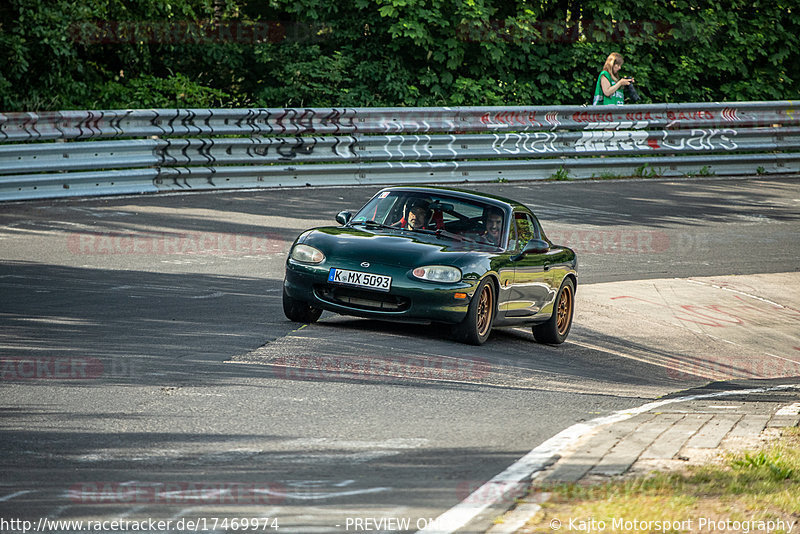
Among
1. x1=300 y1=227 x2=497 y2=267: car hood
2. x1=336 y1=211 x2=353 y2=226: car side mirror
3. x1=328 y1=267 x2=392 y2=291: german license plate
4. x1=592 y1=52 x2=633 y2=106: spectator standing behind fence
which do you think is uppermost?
x1=592 y1=52 x2=633 y2=106: spectator standing behind fence

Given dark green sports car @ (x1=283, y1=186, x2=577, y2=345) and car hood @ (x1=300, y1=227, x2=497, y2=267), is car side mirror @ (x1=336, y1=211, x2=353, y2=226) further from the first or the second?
car hood @ (x1=300, y1=227, x2=497, y2=267)

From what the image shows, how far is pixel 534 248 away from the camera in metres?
11.2

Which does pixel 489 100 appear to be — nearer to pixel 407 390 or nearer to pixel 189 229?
pixel 189 229

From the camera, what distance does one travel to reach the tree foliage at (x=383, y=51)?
20.8 m

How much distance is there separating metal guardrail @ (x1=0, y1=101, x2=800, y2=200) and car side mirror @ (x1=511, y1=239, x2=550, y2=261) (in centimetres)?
789

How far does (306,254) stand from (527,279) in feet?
6.91

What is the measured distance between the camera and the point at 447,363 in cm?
922

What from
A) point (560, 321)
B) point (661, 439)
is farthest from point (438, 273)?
point (661, 439)

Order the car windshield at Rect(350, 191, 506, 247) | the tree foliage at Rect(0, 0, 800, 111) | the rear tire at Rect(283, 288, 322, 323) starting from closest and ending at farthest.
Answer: the rear tire at Rect(283, 288, 322, 323), the car windshield at Rect(350, 191, 506, 247), the tree foliage at Rect(0, 0, 800, 111)

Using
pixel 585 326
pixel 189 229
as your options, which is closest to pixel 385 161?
pixel 189 229

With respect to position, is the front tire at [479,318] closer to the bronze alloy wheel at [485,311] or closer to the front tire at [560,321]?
the bronze alloy wheel at [485,311]

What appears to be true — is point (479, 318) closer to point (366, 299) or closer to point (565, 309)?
point (366, 299)

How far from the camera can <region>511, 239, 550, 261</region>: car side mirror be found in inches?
432

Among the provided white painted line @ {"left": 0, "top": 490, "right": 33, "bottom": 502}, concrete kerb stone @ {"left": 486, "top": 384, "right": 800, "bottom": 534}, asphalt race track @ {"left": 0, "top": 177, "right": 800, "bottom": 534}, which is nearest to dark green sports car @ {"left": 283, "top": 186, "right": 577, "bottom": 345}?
asphalt race track @ {"left": 0, "top": 177, "right": 800, "bottom": 534}
